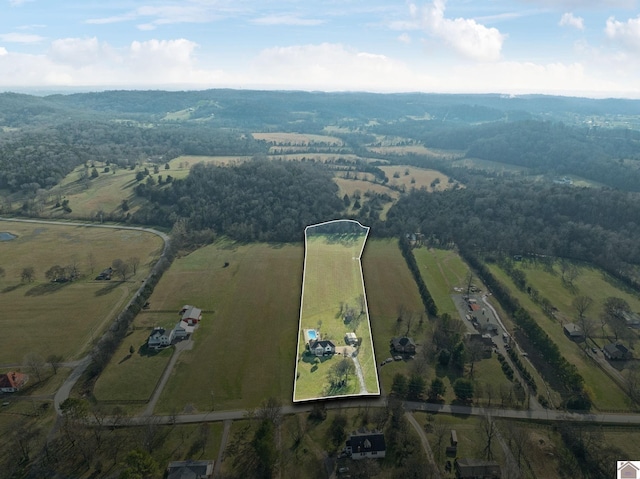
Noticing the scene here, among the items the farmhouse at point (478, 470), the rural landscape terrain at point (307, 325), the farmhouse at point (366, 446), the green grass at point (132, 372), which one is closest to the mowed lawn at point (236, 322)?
the rural landscape terrain at point (307, 325)

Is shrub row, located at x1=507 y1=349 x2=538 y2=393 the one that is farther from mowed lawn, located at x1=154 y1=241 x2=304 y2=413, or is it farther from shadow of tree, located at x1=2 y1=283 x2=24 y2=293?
shadow of tree, located at x1=2 y1=283 x2=24 y2=293

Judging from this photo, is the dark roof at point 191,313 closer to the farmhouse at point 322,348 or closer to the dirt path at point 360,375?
the farmhouse at point 322,348

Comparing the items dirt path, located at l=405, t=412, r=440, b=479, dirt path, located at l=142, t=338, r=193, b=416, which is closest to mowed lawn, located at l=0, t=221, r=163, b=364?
dirt path, located at l=142, t=338, r=193, b=416

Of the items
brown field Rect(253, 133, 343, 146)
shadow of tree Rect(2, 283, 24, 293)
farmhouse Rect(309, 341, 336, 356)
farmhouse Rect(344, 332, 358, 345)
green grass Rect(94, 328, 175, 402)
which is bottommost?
green grass Rect(94, 328, 175, 402)

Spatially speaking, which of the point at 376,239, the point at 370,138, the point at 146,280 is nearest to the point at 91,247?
the point at 146,280

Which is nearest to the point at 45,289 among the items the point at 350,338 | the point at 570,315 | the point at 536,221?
the point at 350,338

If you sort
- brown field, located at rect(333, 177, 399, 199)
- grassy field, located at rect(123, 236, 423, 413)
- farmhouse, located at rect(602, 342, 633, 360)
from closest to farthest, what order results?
grassy field, located at rect(123, 236, 423, 413), farmhouse, located at rect(602, 342, 633, 360), brown field, located at rect(333, 177, 399, 199)
